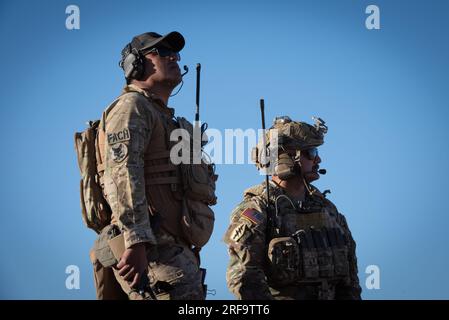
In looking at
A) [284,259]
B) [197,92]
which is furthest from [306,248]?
[197,92]

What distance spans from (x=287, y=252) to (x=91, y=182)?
13.0 feet

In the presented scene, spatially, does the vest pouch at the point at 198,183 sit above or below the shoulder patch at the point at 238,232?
above

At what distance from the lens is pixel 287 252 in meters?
12.1

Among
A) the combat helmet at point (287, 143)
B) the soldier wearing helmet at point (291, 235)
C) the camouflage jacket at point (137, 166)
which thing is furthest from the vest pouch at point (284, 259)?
the camouflage jacket at point (137, 166)

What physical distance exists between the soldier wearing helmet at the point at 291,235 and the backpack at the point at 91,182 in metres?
3.40

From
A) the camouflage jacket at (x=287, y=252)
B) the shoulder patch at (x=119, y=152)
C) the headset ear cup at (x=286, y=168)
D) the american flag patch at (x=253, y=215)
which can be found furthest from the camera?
the headset ear cup at (x=286, y=168)

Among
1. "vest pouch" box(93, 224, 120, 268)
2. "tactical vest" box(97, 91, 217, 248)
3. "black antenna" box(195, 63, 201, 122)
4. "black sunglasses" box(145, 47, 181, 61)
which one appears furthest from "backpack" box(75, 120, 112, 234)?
"black antenna" box(195, 63, 201, 122)

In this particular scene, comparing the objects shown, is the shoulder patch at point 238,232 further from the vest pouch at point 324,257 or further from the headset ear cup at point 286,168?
→ the headset ear cup at point 286,168

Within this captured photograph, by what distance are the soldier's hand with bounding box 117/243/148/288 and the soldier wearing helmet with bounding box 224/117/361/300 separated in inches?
150

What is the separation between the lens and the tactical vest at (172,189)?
28.5 ft

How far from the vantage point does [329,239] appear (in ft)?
41.2

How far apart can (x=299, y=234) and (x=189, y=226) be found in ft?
13.2

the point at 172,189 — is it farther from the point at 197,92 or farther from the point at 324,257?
the point at 324,257

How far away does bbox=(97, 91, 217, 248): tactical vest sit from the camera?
869 centimetres
